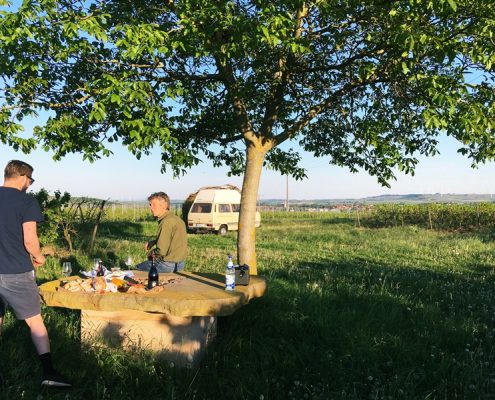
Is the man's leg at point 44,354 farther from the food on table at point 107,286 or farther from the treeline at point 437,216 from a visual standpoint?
the treeline at point 437,216

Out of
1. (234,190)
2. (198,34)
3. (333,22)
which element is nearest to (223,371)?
(198,34)

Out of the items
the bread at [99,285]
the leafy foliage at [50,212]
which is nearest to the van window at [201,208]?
the leafy foliage at [50,212]

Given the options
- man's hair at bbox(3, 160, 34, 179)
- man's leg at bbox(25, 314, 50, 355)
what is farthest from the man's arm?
man's leg at bbox(25, 314, 50, 355)

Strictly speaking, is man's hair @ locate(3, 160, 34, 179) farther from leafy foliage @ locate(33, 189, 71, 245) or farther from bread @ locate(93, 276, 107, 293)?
leafy foliage @ locate(33, 189, 71, 245)

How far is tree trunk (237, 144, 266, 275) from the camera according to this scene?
7.70 metres

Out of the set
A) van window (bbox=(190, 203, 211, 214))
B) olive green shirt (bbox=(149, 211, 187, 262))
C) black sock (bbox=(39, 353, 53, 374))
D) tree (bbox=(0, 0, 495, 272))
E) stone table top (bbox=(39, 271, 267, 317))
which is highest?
tree (bbox=(0, 0, 495, 272))

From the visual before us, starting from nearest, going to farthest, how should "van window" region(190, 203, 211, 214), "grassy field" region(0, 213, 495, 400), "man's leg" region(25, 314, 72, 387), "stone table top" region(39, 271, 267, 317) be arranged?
"man's leg" region(25, 314, 72, 387) < "grassy field" region(0, 213, 495, 400) < "stone table top" region(39, 271, 267, 317) < "van window" region(190, 203, 211, 214)

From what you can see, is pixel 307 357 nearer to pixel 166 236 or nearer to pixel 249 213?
pixel 166 236

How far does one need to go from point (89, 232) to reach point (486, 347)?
13.2 m

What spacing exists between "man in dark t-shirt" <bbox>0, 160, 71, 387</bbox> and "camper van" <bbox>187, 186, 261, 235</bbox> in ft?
69.1

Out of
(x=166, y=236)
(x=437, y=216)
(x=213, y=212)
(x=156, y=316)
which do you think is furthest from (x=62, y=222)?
(x=437, y=216)

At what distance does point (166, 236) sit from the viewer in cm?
626

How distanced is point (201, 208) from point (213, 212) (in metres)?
1.00

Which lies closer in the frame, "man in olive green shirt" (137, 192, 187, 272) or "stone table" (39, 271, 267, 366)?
"stone table" (39, 271, 267, 366)
